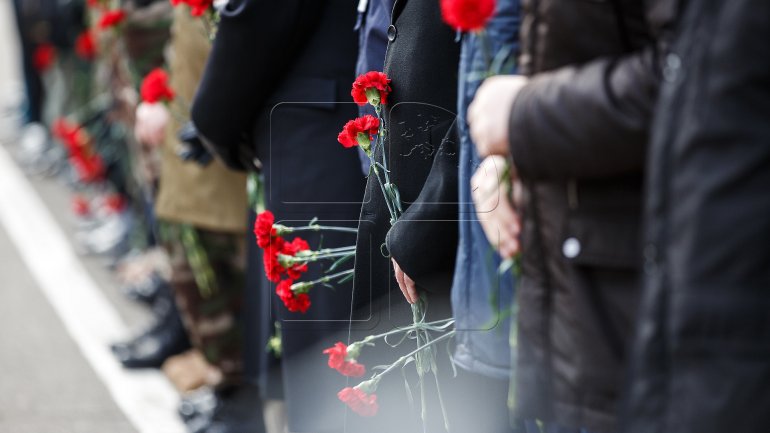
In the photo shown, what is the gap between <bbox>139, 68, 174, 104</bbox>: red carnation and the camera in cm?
360

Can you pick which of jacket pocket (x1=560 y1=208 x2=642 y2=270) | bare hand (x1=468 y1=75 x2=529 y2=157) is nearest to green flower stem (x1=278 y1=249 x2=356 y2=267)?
bare hand (x1=468 y1=75 x2=529 y2=157)

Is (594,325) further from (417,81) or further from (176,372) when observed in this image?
(176,372)

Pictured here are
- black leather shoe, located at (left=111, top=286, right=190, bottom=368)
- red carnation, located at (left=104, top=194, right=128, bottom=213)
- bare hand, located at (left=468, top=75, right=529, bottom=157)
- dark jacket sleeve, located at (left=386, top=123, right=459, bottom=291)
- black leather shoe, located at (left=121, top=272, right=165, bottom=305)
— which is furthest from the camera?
red carnation, located at (left=104, top=194, right=128, bottom=213)

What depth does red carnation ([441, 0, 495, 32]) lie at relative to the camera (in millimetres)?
1566

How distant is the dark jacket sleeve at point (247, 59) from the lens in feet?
8.54

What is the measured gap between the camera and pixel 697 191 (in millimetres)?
1273

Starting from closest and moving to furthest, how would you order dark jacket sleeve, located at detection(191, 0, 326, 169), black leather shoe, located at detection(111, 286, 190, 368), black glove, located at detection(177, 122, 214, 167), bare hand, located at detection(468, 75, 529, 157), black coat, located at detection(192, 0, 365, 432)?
bare hand, located at detection(468, 75, 529, 157)
black coat, located at detection(192, 0, 365, 432)
dark jacket sleeve, located at detection(191, 0, 326, 169)
black glove, located at detection(177, 122, 214, 167)
black leather shoe, located at detection(111, 286, 190, 368)

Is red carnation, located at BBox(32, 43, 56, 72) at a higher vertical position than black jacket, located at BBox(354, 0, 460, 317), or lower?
lower

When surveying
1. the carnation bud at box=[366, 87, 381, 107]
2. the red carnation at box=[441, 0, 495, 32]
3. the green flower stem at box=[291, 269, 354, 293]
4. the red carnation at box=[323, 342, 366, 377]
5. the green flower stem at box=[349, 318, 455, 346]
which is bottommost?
the red carnation at box=[323, 342, 366, 377]

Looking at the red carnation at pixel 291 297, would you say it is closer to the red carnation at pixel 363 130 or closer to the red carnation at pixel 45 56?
the red carnation at pixel 363 130

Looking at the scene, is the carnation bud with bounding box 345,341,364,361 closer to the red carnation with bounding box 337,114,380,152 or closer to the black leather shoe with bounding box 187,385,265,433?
the red carnation with bounding box 337,114,380,152

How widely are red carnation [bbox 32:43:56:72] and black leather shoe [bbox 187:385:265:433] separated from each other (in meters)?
4.88

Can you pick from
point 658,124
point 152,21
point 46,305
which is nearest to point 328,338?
point 658,124

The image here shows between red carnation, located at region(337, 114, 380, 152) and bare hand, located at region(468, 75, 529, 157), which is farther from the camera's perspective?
red carnation, located at region(337, 114, 380, 152)
